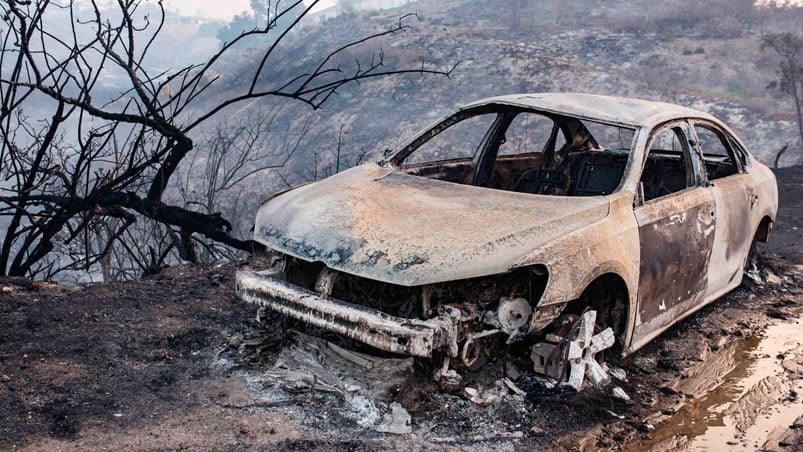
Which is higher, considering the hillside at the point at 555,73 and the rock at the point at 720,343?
the hillside at the point at 555,73

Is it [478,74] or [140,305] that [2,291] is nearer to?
[140,305]

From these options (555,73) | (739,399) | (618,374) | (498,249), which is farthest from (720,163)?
(555,73)

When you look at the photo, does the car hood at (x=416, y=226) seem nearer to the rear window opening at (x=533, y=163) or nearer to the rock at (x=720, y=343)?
the rear window opening at (x=533, y=163)

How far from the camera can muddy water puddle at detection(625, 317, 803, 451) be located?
3379 millimetres

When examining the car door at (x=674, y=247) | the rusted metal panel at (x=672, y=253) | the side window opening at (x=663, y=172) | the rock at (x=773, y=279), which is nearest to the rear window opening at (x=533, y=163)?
the side window opening at (x=663, y=172)

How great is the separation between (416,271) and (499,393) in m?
0.92

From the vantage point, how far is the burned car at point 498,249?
3289 millimetres

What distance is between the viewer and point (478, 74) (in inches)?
1353

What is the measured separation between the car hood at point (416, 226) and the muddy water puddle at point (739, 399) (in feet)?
3.90

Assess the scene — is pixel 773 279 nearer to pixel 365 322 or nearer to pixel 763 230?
pixel 763 230

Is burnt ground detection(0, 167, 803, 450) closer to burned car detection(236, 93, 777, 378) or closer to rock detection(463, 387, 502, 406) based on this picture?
rock detection(463, 387, 502, 406)

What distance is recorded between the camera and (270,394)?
11.7 ft

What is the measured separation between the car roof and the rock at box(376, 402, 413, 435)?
2.20m

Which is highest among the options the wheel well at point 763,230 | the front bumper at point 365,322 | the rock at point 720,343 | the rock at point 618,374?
the front bumper at point 365,322
